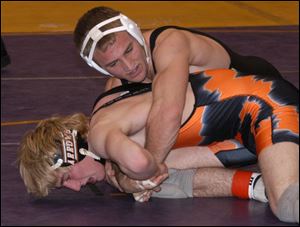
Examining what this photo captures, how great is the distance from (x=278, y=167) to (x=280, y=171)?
0.03 metres

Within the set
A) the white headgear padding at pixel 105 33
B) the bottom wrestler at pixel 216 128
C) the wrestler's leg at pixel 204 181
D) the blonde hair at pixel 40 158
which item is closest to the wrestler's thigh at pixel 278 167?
the bottom wrestler at pixel 216 128

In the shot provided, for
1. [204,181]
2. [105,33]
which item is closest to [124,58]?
[105,33]

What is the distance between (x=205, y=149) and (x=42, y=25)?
589 centimetres

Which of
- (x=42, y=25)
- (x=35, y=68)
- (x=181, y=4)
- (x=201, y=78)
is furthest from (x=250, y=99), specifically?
(x=181, y=4)

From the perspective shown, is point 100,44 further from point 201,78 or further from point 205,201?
point 205,201

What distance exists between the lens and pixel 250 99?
226 inches

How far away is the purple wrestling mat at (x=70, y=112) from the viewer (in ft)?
17.8

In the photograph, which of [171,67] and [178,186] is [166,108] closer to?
[171,67]

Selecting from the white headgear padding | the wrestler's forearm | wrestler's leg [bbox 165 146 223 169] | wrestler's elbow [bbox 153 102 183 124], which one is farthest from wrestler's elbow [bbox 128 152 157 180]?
the white headgear padding

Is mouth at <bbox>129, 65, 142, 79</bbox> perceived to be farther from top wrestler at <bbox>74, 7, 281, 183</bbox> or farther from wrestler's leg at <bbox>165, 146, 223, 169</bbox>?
wrestler's leg at <bbox>165, 146, 223, 169</bbox>

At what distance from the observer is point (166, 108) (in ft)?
18.1

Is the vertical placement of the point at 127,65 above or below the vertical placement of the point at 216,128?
above

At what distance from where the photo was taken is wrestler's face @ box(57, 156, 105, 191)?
18.8 feet

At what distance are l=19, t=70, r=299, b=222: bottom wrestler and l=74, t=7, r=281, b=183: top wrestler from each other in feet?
0.42
